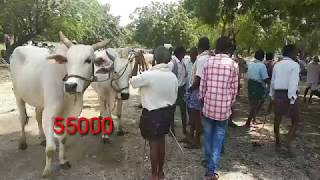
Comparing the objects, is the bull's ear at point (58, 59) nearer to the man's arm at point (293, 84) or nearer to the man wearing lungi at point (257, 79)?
the man's arm at point (293, 84)

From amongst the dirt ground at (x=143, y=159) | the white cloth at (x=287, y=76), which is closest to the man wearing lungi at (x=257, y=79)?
the dirt ground at (x=143, y=159)

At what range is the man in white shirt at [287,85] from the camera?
635 cm

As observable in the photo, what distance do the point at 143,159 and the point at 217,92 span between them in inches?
75.6

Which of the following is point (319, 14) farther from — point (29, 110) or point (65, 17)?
point (65, 17)

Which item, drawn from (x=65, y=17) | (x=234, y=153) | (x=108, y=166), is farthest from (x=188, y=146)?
(x=65, y=17)

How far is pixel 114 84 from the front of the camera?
707 cm

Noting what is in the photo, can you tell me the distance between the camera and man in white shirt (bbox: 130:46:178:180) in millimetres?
4707

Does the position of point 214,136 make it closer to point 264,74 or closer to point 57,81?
point 57,81

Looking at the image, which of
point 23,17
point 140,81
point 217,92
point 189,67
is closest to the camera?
point 140,81

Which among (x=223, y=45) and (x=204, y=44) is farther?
(x=204, y=44)

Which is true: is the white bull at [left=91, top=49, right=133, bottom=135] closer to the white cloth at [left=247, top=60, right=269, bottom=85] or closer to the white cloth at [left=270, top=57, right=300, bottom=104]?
the white cloth at [left=270, top=57, right=300, bottom=104]

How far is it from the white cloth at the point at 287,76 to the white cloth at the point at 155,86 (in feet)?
7.96

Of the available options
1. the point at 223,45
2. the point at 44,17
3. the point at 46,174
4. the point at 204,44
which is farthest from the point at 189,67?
the point at 44,17

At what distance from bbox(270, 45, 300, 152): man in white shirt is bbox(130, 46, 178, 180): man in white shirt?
2.37 metres
